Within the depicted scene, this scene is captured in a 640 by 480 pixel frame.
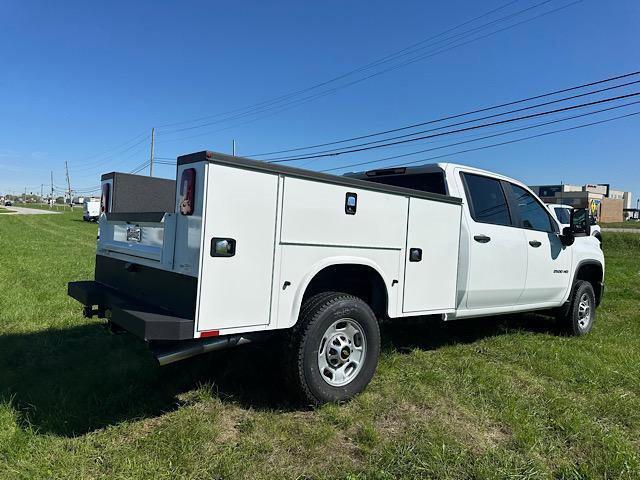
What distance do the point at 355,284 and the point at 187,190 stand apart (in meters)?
1.76

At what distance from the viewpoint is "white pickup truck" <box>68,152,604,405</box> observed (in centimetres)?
303

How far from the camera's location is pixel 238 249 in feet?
10.2

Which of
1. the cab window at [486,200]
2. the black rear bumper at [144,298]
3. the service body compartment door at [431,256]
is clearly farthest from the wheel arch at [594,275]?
the black rear bumper at [144,298]

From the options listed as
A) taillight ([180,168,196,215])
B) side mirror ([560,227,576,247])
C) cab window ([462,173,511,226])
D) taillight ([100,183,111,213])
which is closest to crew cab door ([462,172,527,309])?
cab window ([462,173,511,226])

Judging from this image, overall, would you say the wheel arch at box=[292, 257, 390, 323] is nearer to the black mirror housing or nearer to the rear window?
the rear window

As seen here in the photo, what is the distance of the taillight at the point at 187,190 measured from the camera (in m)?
3.01

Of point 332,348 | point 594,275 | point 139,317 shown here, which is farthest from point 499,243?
point 139,317

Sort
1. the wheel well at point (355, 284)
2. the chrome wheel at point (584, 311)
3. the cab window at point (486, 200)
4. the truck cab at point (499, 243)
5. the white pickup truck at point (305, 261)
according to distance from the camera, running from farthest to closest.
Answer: the chrome wheel at point (584, 311), the cab window at point (486, 200), the truck cab at point (499, 243), the wheel well at point (355, 284), the white pickup truck at point (305, 261)

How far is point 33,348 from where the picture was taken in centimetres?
483

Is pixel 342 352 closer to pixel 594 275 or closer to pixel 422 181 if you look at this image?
pixel 422 181

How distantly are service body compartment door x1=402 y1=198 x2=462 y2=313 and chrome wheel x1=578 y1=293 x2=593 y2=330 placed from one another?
9.37 feet

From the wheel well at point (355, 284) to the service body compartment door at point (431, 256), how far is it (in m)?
0.24

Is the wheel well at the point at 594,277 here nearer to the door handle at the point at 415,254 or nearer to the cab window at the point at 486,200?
the cab window at the point at 486,200

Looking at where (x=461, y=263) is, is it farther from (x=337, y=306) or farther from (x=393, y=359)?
(x=337, y=306)
